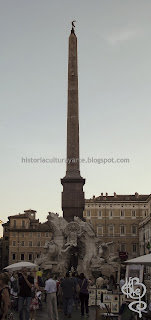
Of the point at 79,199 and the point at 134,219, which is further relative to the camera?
the point at 134,219

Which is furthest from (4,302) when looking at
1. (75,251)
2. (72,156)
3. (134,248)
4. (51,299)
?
(134,248)

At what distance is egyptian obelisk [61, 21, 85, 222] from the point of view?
24.1 metres

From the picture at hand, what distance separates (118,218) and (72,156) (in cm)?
3770

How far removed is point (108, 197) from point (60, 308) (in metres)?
49.3

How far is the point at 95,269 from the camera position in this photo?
21.6 meters

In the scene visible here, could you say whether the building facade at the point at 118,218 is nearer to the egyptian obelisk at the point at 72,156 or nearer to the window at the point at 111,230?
the window at the point at 111,230

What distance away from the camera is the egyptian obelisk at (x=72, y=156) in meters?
24.1

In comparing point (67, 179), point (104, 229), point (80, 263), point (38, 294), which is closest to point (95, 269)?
point (80, 263)

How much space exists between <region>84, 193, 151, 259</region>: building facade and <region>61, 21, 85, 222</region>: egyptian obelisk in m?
35.7

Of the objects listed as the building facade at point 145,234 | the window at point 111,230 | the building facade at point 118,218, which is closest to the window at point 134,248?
the building facade at point 118,218

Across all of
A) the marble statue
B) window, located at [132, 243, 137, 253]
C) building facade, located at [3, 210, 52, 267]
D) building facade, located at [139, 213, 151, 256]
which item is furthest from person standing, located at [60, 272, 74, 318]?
building facade, located at [3, 210, 52, 267]

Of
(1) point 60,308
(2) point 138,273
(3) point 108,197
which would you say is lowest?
(1) point 60,308

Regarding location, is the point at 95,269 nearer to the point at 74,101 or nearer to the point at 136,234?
the point at 74,101

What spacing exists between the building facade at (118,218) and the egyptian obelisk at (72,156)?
35.7 metres
